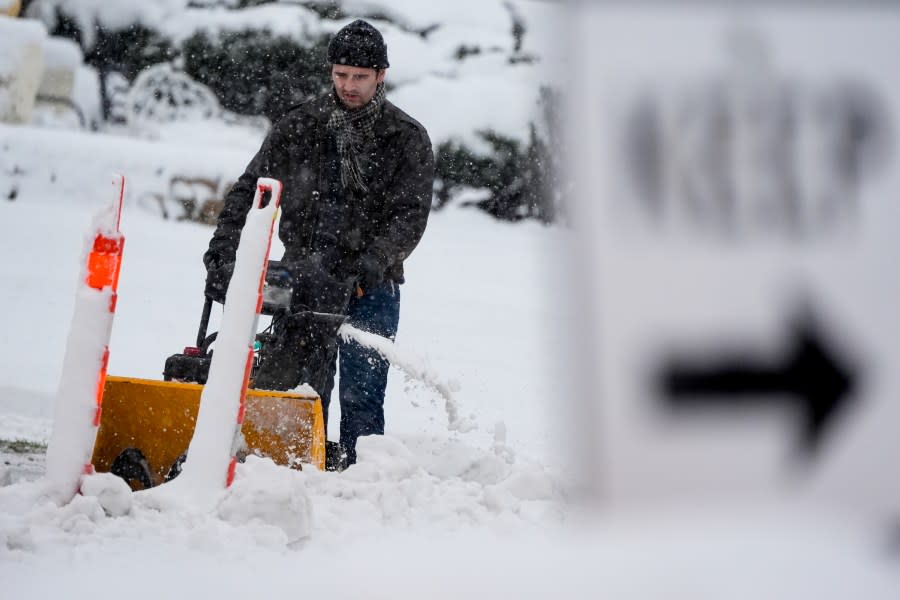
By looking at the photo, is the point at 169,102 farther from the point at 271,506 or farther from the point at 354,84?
the point at 271,506

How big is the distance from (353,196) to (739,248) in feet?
12.4

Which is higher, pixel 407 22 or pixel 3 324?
pixel 407 22

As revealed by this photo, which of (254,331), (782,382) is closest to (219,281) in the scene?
(254,331)

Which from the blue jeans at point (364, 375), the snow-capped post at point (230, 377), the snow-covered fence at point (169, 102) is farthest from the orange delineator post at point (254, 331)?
the snow-covered fence at point (169, 102)

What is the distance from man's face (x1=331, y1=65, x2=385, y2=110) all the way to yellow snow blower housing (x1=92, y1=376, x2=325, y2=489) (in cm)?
144

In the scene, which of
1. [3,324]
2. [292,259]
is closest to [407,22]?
[3,324]

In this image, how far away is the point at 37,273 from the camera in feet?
34.6

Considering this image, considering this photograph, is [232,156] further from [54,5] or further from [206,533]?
[206,533]

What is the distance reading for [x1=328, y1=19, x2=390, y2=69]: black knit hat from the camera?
4691 mm

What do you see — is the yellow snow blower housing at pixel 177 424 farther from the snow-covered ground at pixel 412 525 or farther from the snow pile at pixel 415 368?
the snow pile at pixel 415 368

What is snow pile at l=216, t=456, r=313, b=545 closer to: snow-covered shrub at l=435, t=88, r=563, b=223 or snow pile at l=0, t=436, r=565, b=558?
snow pile at l=0, t=436, r=565, b=558

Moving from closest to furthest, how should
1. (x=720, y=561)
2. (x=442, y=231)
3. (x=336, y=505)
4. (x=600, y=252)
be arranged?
(x=600, y=252)
(x=720, y=561)
(x=336, y=505)
(x=442, y=231)

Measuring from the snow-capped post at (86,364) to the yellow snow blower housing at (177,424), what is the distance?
2.29ft

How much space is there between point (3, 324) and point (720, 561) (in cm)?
803
